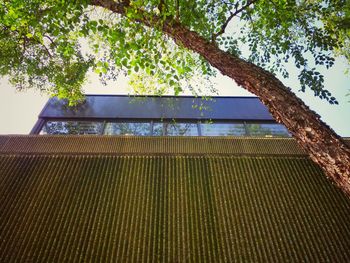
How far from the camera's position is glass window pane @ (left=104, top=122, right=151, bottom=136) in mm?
8570

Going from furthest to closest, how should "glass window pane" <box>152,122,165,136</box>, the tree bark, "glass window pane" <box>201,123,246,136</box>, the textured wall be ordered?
"glass window pane" <box>201,123,246,136</box>, "glass window pane" <box>152,122,165,136</box>, the textured wall, the tree bark

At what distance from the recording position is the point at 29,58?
8.28 meters

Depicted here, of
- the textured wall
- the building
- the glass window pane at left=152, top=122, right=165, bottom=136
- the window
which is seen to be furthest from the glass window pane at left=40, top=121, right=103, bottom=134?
the textured wall

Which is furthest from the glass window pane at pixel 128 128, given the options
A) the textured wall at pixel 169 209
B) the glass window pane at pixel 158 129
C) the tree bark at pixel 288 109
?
the tree bark at pixel 288 109

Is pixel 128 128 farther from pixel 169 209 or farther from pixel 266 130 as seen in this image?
pixel 169 209

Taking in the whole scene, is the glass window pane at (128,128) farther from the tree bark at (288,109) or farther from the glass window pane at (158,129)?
the tree bark at (288,109)

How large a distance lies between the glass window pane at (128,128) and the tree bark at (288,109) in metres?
4.53

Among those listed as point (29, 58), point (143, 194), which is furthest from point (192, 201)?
point (29, 58)

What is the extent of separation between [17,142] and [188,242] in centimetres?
450

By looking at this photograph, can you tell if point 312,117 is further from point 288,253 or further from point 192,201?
point 192,201

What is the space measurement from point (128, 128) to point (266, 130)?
408cm

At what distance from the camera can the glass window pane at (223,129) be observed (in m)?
8.62

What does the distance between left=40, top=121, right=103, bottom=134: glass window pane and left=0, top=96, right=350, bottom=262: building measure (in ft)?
5.92

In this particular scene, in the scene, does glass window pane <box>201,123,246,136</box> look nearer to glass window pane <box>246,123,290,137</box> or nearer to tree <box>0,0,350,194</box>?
glass window pane <box>246,123,290,137</box>
